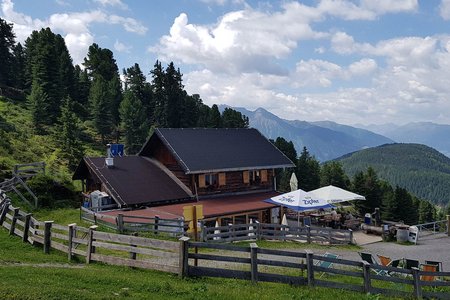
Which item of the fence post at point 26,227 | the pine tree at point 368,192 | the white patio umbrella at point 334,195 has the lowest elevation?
the pine tree at point 368,192

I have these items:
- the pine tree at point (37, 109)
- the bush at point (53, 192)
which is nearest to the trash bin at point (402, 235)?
the bush at point (53, 192)

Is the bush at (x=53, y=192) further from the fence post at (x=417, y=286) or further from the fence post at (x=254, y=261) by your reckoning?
the fence post at (x=417, y=286)

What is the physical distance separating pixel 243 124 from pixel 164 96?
16.9m

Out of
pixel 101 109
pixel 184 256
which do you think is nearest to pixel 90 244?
pixel 184 256

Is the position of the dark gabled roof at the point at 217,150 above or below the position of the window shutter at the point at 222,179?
above

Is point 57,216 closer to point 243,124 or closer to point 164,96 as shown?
point 164,96

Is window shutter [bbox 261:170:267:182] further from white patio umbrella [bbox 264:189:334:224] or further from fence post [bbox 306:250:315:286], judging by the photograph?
fence post [bbox 306:250:315:286]

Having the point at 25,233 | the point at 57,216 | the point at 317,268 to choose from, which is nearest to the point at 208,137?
the point at 57,216

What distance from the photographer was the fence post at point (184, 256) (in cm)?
1145

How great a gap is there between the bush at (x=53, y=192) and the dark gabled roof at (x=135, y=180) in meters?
1.89

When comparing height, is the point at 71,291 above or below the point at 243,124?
below

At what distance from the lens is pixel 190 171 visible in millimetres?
32938

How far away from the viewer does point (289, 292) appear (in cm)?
1141

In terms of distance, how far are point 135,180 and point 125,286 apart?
23.3 m
